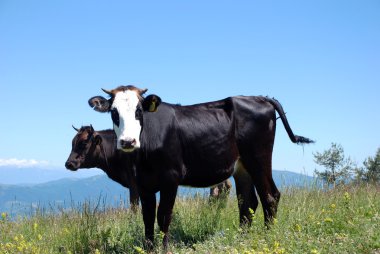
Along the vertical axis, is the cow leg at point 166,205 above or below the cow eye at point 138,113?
below

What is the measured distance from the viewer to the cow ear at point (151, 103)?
638 cm

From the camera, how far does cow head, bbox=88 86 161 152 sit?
5688mm

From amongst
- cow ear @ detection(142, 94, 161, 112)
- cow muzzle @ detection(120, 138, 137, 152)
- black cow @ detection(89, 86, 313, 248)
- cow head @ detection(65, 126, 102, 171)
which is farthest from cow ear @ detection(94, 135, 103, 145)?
cow muzzle @ detection(120, 138, 137, 152)

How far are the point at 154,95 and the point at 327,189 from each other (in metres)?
5.79

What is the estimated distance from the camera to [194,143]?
6914 millimetres

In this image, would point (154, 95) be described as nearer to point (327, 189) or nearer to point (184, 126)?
Answer: point (184, 126)

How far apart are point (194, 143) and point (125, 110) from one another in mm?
1449

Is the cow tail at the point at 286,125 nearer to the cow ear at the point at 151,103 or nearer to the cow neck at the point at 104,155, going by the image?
the cow ear at the point at 151,103

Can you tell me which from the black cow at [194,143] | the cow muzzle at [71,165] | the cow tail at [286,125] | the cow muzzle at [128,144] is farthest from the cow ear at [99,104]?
the cow muzzle at [71,165]

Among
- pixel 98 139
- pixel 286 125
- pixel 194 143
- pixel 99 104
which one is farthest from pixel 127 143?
pixel 98 139

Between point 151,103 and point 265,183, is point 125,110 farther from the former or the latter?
point 265,183

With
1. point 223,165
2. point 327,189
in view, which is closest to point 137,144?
point 223,165

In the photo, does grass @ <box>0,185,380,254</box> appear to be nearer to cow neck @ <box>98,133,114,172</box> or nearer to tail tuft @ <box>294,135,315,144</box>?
tail tuft @ <box>294,135,315,144</box>

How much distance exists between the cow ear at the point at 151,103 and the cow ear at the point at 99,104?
579 millimetres
